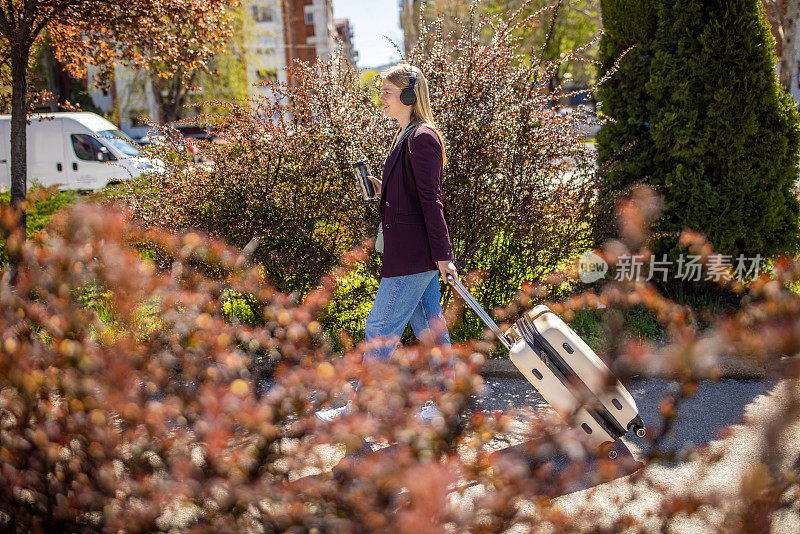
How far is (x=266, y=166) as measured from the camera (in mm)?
4910

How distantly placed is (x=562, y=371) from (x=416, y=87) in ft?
5.78

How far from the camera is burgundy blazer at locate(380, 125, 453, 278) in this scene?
11.8 feet

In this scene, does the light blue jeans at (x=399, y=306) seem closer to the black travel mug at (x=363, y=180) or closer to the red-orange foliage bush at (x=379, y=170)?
the black travel mug at (x=363, y=180)

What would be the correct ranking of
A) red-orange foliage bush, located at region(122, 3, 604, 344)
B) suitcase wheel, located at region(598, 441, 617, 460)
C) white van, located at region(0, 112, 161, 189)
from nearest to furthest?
suitcase wheel, located at region(598, 441, 617, 460)
red-orange foliage bush, located at region(122, 3, 604, 344)
white van, located at region(0, 112, 161, 189)

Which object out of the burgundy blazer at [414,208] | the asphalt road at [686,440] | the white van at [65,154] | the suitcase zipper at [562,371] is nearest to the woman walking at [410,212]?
the burgundy blazer at [414,208]

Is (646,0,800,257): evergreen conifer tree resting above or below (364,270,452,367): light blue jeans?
above

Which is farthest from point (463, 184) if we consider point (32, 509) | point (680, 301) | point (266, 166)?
point (32, 509)

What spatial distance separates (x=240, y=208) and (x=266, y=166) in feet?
1.22

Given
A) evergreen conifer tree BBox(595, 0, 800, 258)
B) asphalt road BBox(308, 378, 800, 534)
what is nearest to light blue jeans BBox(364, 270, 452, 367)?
asphalt road BBox(308, 378, 800, 534)

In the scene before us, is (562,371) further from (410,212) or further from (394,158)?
(394,158)

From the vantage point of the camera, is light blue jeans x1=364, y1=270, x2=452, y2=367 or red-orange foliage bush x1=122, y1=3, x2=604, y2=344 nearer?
light blue jeans x1=364, y1=270, x2=452, y2=367

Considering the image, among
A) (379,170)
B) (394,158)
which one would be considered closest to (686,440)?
(394,158)

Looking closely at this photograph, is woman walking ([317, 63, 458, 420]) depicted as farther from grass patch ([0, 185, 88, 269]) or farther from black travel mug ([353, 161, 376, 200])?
grass patch ([0, 185, 88, 269])

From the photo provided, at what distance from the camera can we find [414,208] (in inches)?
146
